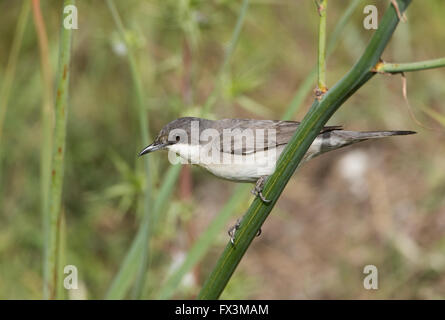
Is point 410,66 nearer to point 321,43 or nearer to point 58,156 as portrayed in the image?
point 321,43

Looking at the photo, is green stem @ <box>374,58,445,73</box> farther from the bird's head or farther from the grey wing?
the bird's head

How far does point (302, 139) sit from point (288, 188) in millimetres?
4144

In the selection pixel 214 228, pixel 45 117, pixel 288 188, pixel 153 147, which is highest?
pixel 45 117

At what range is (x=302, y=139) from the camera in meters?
2.06

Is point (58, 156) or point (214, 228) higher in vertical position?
point (58, 156)

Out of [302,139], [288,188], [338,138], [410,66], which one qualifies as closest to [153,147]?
[338,138]

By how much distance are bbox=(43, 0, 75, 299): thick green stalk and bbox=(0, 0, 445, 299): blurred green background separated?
1.92m

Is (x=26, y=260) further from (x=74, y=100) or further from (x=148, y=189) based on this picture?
Result: (x=148, y=189)

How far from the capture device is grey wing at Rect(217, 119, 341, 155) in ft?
10.5

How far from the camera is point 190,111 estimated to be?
12.8 feet

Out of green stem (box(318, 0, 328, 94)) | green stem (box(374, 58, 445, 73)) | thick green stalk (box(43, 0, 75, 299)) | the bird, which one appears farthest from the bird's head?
green stem (box(374, 58, 445, 73))

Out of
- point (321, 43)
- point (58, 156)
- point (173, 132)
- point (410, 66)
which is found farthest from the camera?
point (173, 132)

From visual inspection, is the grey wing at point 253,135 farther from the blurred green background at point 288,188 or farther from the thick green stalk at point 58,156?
the blurred green background at point 288,188

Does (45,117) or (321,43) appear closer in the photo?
(321,43)
